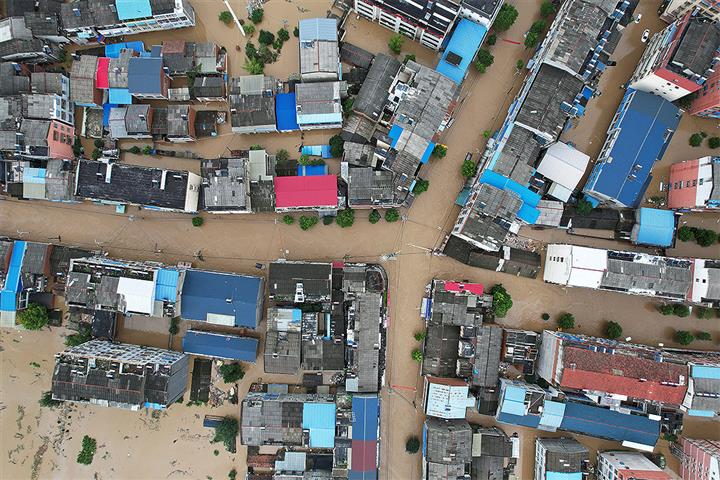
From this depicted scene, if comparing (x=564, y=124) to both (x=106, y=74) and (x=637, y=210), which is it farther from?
(x=106, y=74)

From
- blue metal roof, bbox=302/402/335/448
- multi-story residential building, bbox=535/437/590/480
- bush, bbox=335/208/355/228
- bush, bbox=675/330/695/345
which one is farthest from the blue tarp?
bush, bbox=675/330/695/345

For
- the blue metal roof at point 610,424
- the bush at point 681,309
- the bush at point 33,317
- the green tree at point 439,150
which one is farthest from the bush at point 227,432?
the bush at point 681,309

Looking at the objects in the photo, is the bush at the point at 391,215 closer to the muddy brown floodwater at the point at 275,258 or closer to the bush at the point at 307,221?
the muddy brown floodwater at the point at 275,258

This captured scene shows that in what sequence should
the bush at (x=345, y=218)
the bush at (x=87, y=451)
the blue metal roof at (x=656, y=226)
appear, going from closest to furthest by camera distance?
the blue metal roof at (x=656, y=226)
the bush at (x=345, y=218)
the bush at (x=87, y=451)

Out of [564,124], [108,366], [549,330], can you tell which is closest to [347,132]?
[564,124]

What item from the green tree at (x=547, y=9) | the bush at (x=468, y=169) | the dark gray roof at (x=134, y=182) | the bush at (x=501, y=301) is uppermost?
the green tree at (x=547, y=9)
